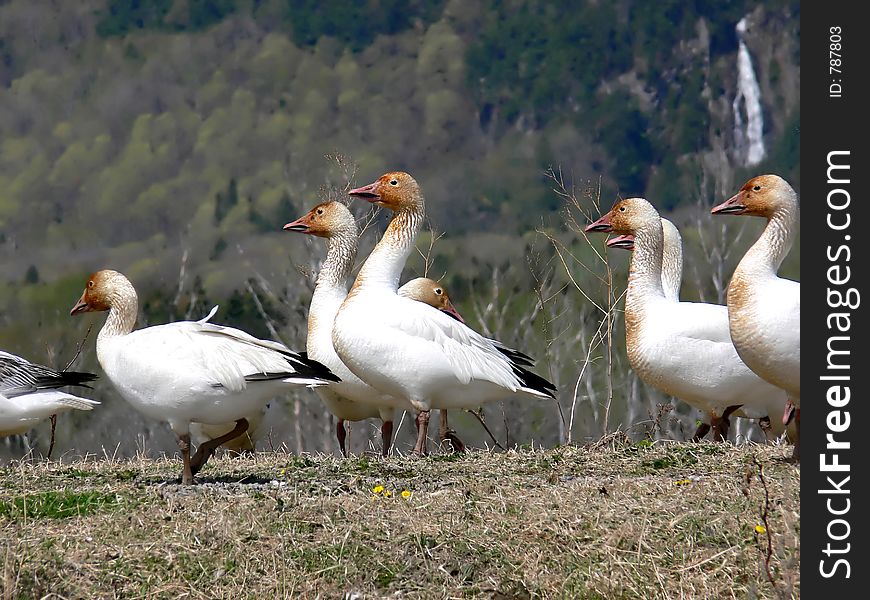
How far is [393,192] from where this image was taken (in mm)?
10250

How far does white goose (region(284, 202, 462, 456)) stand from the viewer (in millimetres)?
9914

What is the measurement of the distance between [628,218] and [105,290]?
4.29 meters

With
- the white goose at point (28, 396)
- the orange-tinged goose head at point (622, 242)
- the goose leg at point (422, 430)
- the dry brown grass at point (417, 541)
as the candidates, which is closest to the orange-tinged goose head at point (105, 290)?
the white goose at point (28, 396)

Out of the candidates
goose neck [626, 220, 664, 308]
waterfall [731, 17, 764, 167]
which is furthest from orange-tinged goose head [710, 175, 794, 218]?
waterfall [731, 17, 764, 167]

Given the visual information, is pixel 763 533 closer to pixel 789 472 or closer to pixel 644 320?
pixel 789 472

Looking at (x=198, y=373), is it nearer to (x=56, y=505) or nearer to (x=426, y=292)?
(x=56, y=505)

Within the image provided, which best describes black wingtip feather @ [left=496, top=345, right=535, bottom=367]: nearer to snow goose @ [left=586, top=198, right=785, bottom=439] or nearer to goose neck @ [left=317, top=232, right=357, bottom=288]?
snow goose @ [left=586, top=198, right=785, bottom=439]

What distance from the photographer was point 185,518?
5996mm

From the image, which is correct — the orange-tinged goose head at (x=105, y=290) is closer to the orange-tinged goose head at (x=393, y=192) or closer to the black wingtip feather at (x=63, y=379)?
the black wingtip feather at (x=63, y=379)

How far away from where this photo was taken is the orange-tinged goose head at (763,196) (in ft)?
26.7

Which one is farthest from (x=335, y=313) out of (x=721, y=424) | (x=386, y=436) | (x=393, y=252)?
(x=721, y=424)

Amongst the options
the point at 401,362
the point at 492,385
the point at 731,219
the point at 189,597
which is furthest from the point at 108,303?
the point at 731,219

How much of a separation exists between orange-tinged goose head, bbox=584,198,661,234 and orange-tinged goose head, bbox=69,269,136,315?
392 centimetres

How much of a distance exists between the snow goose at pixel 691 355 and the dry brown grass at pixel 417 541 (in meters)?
2.17
